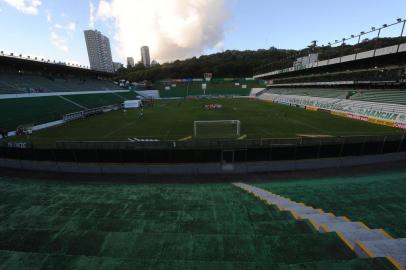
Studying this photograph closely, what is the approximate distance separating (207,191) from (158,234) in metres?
6.42

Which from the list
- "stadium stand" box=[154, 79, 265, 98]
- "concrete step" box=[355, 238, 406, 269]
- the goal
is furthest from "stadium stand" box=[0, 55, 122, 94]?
"concrete step" box=[355, 238, 406, 269]

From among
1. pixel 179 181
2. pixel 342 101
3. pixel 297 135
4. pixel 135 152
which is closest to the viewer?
pixel 179 181

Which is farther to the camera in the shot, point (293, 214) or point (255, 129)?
point (255, 129)

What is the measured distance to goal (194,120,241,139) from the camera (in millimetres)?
28250

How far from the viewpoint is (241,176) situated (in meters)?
16.6

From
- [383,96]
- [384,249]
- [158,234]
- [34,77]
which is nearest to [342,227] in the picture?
[384,249]

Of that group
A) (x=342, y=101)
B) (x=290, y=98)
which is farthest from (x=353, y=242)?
(x=290, y=98)

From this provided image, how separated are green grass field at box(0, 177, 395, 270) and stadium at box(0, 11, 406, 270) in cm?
4

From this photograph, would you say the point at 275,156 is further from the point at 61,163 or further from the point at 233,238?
the point at 61,163

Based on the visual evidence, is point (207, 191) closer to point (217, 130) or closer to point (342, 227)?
point (342, 227)

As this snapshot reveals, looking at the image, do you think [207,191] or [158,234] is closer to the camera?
[158,234]

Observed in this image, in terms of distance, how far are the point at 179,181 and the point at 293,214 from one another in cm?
947

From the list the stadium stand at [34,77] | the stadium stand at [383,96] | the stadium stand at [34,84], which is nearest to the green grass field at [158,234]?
the stadium stand at [383,96]

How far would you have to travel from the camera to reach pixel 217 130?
30.6 metres
